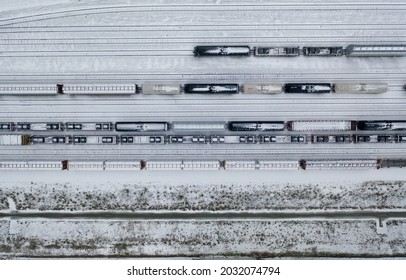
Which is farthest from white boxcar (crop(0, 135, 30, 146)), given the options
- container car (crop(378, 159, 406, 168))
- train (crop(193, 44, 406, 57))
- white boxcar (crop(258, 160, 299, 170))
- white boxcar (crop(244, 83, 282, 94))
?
container car (crop(378, 159, 406, 168))

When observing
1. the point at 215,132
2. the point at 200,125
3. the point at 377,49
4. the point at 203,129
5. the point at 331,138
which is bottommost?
the point at 331,138

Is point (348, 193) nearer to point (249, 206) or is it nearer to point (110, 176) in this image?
point (249, 206)

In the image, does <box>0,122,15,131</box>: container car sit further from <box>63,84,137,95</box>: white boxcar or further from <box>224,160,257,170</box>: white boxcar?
<box>224,160,257,170</box>: white boxcar

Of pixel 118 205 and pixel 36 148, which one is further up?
pixel 36 148

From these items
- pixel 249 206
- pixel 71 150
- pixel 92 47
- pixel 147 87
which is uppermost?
pixel 92 47

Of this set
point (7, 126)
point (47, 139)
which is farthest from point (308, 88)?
point (7, 126)

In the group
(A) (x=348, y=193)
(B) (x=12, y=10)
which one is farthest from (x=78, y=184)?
(A) (x=348, y=193)

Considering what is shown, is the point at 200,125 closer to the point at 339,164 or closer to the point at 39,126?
the point at 339,164
